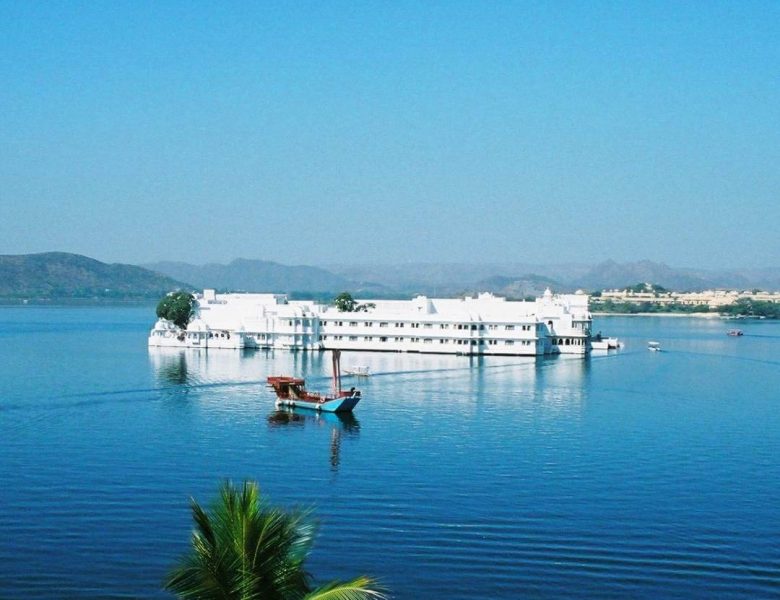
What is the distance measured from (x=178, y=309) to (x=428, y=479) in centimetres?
4456

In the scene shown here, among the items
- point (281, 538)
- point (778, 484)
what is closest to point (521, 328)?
point (778, 484)

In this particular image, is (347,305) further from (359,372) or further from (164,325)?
(359,372)

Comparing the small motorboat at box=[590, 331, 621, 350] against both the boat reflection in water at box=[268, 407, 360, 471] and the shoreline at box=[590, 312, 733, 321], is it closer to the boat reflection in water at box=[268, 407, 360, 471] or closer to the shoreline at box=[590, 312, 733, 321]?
the boat reflection in water at box=[268, 407, 360, 471]

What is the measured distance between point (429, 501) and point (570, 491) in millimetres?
3284

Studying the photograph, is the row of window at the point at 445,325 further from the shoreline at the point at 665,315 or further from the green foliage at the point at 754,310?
the green foliage at the point at 754,310

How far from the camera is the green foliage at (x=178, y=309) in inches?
2520

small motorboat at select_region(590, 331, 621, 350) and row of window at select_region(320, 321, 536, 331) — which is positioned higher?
row of window at select_region(320, 321, 536, 331)

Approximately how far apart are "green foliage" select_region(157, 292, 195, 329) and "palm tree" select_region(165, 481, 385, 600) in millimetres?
56690

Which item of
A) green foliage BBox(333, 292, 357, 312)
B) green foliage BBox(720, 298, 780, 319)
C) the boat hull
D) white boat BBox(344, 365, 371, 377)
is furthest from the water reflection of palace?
green foliage BBox(720, 298, 780, 319)

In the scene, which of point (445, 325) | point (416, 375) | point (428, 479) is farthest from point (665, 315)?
point (428, 479)

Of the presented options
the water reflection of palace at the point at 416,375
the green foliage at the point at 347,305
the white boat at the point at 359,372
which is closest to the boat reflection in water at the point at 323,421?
the water reflection of palace at the point at 416,375

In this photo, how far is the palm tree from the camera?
27.3 feet

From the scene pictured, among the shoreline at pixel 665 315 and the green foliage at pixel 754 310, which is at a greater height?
the green foliage at pixel 754 310

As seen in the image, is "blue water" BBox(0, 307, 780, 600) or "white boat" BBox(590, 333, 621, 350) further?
"white boat" BBox(590, 333, 621, 350)
